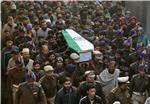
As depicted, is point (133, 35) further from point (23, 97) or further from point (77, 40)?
point (23, 97)

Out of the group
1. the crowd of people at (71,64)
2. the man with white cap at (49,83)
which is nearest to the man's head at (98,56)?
the crowd of people at (71,64)

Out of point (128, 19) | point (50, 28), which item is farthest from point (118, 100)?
point (128, 19)

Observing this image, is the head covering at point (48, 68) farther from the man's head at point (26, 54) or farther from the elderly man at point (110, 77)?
the elderly man at point (110, 77)

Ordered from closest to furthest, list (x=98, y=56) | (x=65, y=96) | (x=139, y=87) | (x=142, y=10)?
(x=65, y=96) < (x=139, y=87) < (x=98, y=56) < (x=142, y=10)

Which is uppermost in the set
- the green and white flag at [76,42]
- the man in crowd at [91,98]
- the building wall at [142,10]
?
the man in crowd at [91,98]

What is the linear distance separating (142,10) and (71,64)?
1086 cm

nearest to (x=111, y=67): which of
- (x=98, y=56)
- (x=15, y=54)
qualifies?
(x=98, y=56)

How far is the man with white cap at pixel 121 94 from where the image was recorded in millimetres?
11742

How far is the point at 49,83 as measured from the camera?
12422 millimetres

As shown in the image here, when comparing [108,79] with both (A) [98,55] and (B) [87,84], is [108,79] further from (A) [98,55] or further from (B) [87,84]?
(B) [87,84]

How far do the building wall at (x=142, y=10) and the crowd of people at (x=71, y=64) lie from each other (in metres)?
2.74

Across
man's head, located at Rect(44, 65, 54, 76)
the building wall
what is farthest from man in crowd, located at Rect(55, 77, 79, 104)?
the building wall

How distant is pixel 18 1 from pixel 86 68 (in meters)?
11.1

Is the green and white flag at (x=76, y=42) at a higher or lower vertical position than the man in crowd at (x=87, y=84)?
lower
